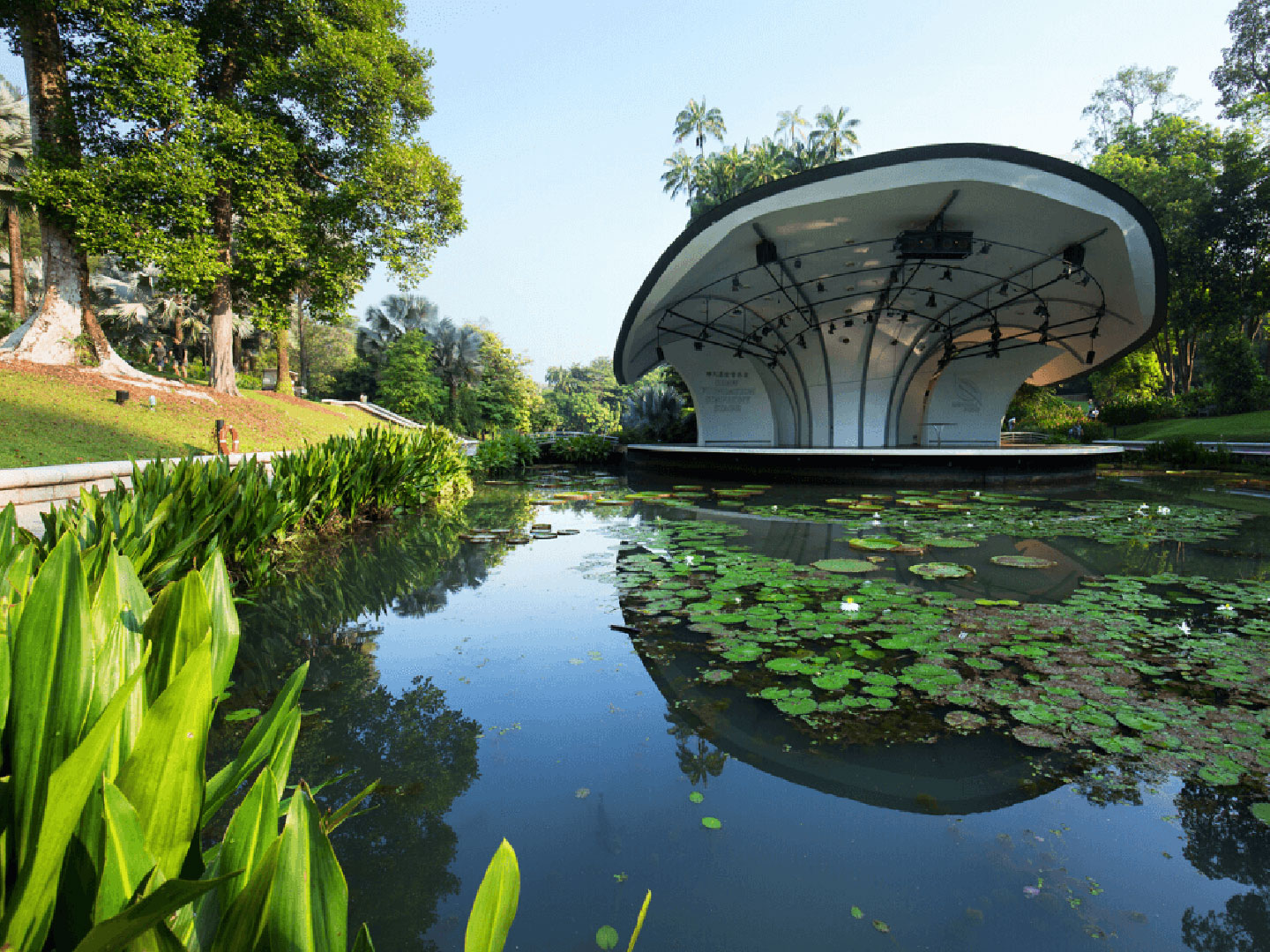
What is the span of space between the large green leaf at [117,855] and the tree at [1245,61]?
3010 cm

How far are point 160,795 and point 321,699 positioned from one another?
6.79ft

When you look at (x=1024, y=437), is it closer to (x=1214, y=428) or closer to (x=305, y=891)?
(x=1214, y=428)

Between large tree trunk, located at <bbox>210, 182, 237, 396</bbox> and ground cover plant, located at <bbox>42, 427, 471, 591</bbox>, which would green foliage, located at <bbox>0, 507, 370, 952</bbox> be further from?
large tree trunk, located at <bbox>210, 182, 237, 396</bbox>

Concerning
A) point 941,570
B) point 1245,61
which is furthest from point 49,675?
point 1245,61

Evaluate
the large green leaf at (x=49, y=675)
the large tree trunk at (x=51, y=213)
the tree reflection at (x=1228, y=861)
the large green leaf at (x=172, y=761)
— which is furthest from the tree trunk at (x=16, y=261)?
the tree reflection at (x=1228, y=861)

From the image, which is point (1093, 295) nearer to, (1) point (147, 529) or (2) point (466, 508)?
(2) point (466, 508)

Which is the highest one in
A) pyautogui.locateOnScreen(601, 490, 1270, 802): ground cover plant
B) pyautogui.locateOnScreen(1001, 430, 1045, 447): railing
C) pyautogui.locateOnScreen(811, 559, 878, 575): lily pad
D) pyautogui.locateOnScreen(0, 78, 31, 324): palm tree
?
pyautogui.locateOnScreen(0, 78, 31, 324): palm tree

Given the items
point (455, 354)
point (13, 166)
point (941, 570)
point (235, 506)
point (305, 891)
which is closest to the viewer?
point (305, 891)

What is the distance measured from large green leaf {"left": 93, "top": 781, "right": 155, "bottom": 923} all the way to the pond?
0.97m

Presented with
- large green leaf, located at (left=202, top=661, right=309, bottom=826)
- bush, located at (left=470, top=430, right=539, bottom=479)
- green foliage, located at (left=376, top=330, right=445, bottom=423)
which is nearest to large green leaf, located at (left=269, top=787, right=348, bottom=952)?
large green leaf, located at (left=202, top=661, right=309, bottom=826)

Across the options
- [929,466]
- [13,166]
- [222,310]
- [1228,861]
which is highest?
[13,166]

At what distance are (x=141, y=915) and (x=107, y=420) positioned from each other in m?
11.1

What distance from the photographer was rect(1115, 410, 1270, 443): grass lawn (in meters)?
15.2

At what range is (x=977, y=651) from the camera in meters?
2.79
